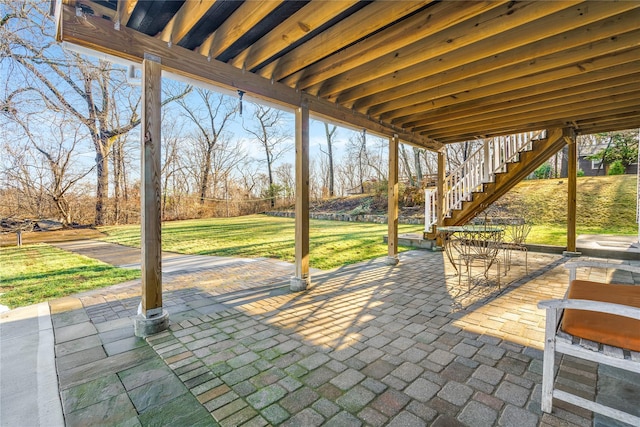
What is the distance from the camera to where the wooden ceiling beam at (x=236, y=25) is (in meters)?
2.19

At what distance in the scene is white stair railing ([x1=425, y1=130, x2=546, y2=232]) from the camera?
6573 millimetres

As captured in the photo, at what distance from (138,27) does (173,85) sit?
13.1m

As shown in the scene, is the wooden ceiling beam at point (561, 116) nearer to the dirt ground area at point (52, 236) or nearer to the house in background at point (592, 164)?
the dirt ground area at point (52, 236)

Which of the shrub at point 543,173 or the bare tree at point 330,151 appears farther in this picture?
the bare tree at point 330,151

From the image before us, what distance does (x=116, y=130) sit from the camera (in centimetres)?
1064

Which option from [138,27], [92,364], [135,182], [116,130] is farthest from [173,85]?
[92,364]

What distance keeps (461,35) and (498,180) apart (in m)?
4.94

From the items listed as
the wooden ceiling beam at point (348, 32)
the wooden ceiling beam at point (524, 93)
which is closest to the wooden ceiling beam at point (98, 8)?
the wooden ceiling beam at point (348, 32)

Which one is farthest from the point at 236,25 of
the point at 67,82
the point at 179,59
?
the point at 67,82

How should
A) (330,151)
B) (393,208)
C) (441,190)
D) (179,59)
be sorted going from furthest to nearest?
(330,151) < (441,190) < (393,208) < (179,59)

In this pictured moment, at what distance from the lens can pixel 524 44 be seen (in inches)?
97.4

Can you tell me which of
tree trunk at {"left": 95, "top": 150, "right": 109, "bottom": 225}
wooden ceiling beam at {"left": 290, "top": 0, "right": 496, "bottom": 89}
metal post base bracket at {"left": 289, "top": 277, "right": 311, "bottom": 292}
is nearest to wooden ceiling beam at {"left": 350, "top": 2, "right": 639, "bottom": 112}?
wooden ceiling beam at {"left": 290, "top": 0, "right": 496, "bottom": 89}

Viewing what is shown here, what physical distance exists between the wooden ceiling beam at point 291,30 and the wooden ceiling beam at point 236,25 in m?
0.23

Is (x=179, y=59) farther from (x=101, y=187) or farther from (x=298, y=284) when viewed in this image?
(x=101, y=187)
